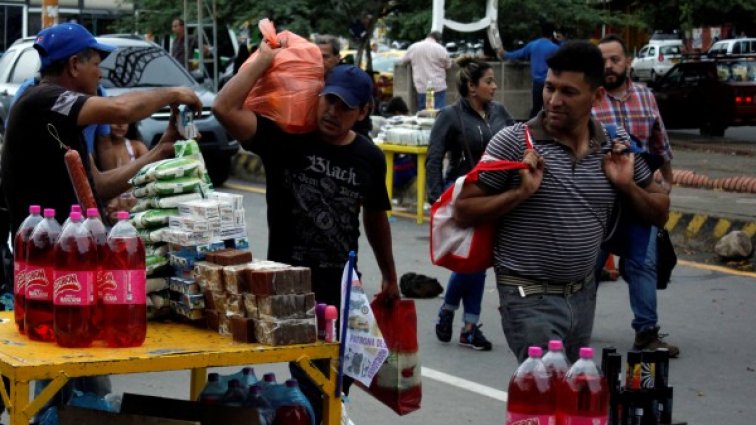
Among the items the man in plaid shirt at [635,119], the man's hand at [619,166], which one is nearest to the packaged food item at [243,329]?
the man's hand at [619,166]

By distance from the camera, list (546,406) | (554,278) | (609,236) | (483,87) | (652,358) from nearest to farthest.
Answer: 1. (546,406)
2. (652,358)
3. (554,278)
4. (609,236)
5. (483,87)

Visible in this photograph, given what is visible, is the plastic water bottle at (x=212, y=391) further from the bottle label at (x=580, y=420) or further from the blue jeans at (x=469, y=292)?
the blue jeans at (x=469, y=292)

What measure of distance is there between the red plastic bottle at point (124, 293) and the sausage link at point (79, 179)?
1.74ft

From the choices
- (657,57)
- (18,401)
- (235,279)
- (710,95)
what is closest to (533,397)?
(235,279)

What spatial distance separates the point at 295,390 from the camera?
526cm

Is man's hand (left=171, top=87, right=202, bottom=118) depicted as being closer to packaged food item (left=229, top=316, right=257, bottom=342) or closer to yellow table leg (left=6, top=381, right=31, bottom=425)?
packaged food item (left=229, top=316, right=257, bottom=342)

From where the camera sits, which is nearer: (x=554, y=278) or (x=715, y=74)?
(x=554, y=278)

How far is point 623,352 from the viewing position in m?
8.92

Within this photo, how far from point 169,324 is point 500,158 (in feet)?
4.51

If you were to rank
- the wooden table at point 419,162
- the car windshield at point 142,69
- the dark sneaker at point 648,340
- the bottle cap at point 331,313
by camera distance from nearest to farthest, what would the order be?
the bottle cap at point 331,313 < the dark sneaker at point 648,340 < the wooden table at point 419,162 < the car windshield at point 142,69

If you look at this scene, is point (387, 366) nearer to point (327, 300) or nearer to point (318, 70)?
point (327, 300)

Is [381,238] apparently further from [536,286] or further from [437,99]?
[437,99]

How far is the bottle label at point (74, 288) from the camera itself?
4480mm

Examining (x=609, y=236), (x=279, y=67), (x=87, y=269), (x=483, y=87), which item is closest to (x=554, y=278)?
(x=609, y=236)
